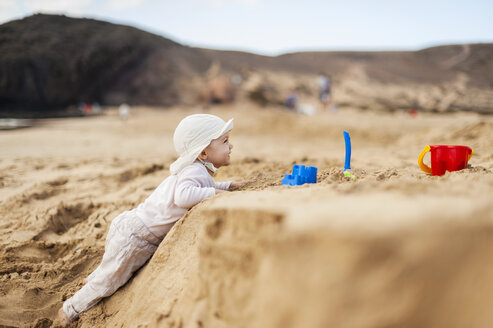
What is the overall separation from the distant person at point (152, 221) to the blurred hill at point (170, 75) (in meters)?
15.6

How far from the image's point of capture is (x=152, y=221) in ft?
6.97

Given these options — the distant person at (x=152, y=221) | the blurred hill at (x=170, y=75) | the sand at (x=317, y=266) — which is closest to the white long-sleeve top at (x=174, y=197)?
the distant person at (x=152, y=221)

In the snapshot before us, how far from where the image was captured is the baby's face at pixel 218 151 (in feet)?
7.13

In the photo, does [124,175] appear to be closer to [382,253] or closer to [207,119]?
[207,119]

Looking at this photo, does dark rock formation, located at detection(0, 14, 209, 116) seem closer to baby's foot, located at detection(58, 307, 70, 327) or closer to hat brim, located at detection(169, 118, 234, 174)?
baby's foot, located at detection(58, 307, 70, 327)

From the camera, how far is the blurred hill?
53.8 feet

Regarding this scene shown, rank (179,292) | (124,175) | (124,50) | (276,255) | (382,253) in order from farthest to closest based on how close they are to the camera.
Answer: (124,50)
(124,175)
(179,292)
(276,255)
(382,253)

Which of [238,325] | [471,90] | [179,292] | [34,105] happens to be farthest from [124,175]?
[471,90]

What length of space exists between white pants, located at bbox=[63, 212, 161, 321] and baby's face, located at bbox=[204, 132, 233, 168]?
1.89 ft

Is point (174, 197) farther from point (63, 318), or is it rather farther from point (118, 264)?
point (63, 318)

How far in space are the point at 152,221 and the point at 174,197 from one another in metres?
0.22

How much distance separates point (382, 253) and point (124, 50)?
21793 mm

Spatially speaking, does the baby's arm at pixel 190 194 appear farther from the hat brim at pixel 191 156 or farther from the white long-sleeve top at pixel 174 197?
the hat brim at pixel 191 156

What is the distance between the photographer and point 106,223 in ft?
9.68
